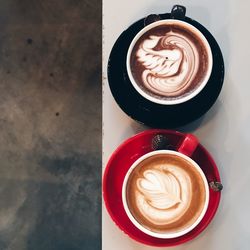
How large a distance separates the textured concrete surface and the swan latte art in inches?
30.4

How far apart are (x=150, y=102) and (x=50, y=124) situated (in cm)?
81

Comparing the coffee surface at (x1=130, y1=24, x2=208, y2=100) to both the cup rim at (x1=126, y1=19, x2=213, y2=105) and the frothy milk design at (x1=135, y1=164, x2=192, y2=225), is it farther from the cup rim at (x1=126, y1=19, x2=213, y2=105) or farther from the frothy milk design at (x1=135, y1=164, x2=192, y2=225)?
the frothy milk design at (x1=135, y1=164, x2=192, y2=225)

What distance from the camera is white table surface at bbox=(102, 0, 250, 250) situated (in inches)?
35.2

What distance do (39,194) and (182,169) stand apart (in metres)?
0.87

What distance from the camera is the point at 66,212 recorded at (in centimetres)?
153

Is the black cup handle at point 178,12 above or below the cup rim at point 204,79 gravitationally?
above

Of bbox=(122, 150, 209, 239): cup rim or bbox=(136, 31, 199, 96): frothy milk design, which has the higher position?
bbox=(136, 31, 199, 96): frothy milk design

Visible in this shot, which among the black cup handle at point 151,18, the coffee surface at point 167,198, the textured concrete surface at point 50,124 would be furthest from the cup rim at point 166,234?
the textured concrete surface at point 50,124

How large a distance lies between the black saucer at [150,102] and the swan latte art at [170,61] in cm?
3

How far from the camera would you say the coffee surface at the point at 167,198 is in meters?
0.79

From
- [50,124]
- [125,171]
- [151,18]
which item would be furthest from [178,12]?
[50,124]

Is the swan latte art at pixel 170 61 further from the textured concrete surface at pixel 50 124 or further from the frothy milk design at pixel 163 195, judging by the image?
the textured concrete surface at pixel 50 124

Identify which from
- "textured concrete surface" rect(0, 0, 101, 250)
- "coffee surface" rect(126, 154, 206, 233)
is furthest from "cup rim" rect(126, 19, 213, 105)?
"textured concrete surface" rect(0, 0, 101, 250)

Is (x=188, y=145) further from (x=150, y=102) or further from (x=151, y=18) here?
(x=151, y=18)
